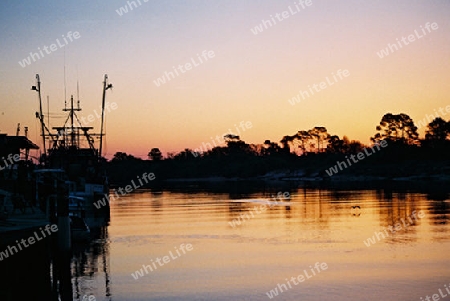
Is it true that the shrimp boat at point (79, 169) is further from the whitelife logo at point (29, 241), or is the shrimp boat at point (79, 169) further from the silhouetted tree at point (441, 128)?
the silhouetted tree at point (441, 128)

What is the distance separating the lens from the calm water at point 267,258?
28.7m

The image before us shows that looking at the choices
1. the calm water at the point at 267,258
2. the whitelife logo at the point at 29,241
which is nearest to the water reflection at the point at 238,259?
the calm water at the point at 267,258

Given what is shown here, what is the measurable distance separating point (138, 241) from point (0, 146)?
11994 mm

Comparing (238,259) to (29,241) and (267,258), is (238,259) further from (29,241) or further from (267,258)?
(29,241)

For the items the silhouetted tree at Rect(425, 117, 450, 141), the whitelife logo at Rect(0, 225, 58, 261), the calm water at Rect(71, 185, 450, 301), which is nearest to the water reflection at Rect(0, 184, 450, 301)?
the calm water at Rect(71, 185, 450, 301)

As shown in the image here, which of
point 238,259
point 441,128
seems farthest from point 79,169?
point 441,128

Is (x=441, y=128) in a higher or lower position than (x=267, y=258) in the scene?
higher

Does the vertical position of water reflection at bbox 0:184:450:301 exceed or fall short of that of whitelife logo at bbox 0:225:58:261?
it falls short

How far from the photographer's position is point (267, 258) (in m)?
37.5

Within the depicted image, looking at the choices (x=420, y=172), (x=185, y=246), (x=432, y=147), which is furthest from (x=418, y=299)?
(x=432, y=147)

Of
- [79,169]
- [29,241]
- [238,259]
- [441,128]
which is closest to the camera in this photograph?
[29,241]

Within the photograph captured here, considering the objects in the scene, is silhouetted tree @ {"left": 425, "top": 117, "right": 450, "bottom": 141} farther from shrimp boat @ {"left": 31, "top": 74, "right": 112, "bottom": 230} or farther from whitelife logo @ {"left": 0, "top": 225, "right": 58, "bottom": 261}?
whitelife logo @ {"left": 0, "top": 225, "right": 58, "bottom": 261}

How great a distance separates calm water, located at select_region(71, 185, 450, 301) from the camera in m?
28.7

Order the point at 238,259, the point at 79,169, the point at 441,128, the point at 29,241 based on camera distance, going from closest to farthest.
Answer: the point at 29,241 < the point at 238,259 < the point at 79,169 < the point at 441,128
